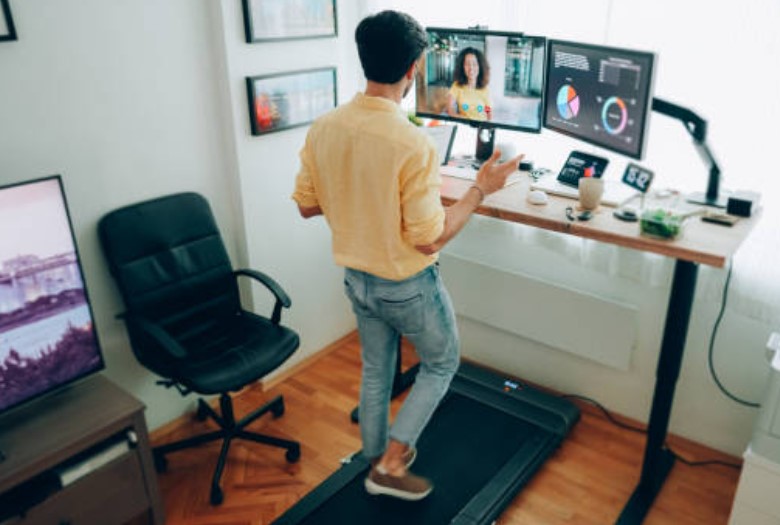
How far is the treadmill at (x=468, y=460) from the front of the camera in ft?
7.64

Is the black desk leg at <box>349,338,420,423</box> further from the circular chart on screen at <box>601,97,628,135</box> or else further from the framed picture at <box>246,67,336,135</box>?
the circular chart on screen at <box>601,97,628,135</box>

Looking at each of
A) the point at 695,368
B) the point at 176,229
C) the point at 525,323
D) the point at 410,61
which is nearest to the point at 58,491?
the point at 176,229

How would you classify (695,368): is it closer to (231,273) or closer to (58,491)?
(231,273)

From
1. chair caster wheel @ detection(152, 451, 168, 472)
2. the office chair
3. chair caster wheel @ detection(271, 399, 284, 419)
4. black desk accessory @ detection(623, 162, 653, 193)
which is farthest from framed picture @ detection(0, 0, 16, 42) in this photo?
black desk accessory @ detection(623, 162, 653, 193)

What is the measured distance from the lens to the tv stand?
199 centimetres

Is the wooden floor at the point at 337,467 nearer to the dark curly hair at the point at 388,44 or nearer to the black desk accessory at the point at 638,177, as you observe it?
the black desk accessory at the point at 638,177

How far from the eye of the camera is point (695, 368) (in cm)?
266

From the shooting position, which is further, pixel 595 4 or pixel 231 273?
pixel 231 273

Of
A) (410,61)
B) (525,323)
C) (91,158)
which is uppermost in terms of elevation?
(410,61)

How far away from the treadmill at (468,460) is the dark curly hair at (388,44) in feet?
4.70

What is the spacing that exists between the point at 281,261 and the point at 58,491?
4.53 ft

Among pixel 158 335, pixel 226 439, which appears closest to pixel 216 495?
pixel 226 439

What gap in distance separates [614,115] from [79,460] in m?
2.05

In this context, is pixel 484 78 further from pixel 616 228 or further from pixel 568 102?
pixel 616 228
